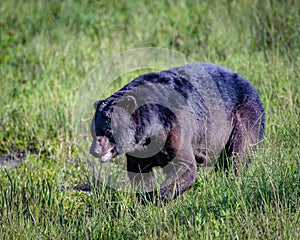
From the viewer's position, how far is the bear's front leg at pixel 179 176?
4.89 m

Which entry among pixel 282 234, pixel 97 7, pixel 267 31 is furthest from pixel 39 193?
pixel 97 7

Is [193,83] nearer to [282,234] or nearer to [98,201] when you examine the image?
[98,201]

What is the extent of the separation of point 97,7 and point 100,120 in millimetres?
6482

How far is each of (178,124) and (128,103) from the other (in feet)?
1.59

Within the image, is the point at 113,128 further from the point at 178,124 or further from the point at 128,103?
the point at 178,124

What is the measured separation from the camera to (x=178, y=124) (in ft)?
16.2

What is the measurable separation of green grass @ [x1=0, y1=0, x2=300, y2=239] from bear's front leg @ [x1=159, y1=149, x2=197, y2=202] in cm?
9

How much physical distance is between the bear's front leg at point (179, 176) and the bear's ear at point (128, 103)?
564 millimetres

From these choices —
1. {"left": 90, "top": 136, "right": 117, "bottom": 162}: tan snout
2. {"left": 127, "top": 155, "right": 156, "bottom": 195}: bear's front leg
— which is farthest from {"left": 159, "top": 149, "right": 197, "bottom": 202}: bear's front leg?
{"left": 90, "top": 136, "right": 117, "bottom": 162}: tan snout

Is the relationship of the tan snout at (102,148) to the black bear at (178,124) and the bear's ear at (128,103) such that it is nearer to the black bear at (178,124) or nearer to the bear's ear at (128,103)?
the black bear at (178,124)

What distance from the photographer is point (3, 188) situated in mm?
5168

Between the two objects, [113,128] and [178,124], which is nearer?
[113,128]

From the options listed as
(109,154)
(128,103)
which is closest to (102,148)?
(109,154)

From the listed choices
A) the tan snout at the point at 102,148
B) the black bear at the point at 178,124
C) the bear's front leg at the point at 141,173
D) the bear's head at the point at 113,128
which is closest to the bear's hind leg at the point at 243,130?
the black bear at the point at 178,124
